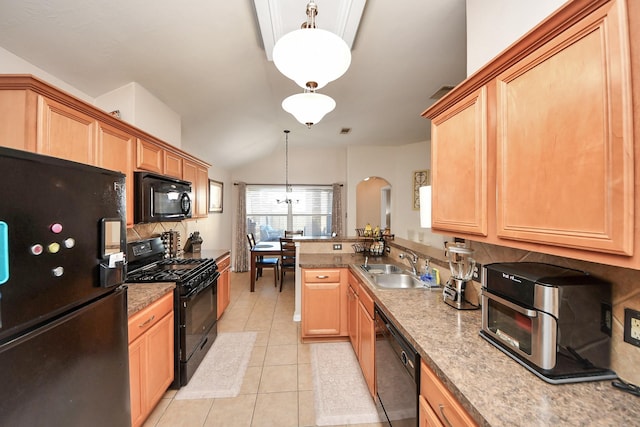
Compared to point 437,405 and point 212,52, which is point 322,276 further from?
point 212,52

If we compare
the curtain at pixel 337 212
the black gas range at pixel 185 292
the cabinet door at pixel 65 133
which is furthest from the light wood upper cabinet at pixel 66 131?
the curtain at pixel 337 212

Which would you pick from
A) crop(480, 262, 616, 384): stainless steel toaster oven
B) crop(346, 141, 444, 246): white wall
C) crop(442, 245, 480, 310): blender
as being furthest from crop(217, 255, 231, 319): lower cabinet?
crop(346, 141, 444, 246): white wall

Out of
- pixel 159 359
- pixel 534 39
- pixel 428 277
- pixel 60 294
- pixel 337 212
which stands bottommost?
pixel 159 359

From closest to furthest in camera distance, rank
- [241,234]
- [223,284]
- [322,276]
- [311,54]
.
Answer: [311,54] < [322,276] < [223,284] < [241,234]

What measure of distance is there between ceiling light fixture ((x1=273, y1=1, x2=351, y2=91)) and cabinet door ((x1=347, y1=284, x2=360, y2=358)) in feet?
5.79

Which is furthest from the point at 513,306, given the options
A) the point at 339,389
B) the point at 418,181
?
the point at 418,181

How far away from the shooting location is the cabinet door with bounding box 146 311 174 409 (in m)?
1.66

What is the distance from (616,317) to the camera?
2.84 ft

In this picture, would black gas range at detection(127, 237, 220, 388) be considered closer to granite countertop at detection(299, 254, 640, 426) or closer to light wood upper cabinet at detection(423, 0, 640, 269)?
granite countertop at detection(299, 254, 640, 426)

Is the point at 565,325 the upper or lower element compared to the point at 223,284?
upper

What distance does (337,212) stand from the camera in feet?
19.5

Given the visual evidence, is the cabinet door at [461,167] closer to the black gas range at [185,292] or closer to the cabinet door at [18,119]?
the black gas range at [185,292]

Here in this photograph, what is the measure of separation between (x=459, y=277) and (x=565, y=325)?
678 mm

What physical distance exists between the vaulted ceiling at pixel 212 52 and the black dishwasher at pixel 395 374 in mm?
2133
